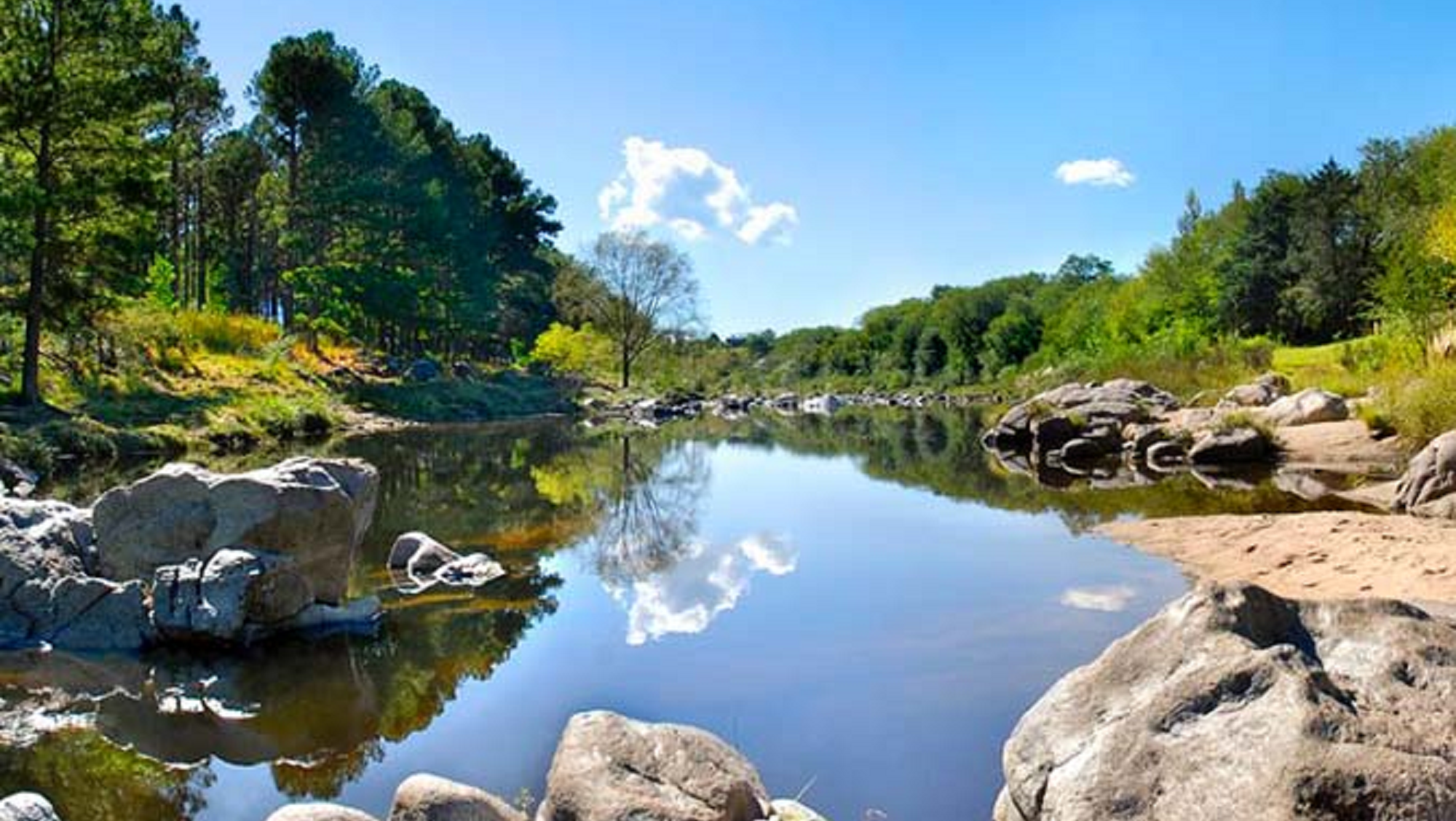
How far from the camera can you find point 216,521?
1009 cm

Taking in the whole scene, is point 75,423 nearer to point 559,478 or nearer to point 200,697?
point 559,478

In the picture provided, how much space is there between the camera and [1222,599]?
202 inches

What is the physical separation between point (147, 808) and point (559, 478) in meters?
18.1

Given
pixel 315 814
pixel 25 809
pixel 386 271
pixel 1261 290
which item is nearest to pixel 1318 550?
pixel 315 814

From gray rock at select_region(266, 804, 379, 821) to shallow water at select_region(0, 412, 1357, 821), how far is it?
49.9 inches

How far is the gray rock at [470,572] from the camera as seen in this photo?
41.1ft

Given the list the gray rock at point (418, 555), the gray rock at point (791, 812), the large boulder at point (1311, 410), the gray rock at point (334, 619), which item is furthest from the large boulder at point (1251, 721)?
the large boulder at point (1311, 410)

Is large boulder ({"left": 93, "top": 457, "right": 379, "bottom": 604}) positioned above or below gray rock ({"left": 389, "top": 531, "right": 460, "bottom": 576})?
above

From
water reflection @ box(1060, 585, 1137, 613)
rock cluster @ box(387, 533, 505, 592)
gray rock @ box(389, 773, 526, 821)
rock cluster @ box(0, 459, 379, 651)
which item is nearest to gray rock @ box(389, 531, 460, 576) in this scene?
rock cluster @ box(387, 533, 505, 592)

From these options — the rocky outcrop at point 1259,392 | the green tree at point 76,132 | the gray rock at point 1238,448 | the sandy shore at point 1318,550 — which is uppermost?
the green tree at point 76,132

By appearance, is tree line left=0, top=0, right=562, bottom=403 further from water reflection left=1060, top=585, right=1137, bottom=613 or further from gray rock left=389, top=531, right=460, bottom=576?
water reflection left=1060, top=585, right=1137, bottom=613

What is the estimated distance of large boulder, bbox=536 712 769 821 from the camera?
5.15 m

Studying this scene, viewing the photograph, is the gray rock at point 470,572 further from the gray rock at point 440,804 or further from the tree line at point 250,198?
the tree line at point 250,198

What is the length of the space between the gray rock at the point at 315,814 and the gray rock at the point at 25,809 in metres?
0.99
